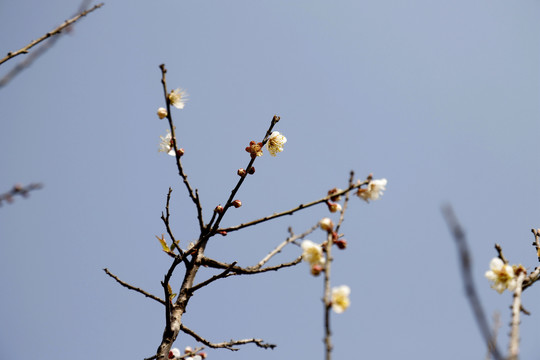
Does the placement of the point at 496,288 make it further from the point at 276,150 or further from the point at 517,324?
the point at 276,150

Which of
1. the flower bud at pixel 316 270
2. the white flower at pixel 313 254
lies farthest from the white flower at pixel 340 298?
the white flower at pixel 313 254

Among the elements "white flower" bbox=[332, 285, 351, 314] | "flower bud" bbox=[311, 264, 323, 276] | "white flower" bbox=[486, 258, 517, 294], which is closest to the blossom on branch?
"flower bud" bbox=[311, 264, 323, 276]

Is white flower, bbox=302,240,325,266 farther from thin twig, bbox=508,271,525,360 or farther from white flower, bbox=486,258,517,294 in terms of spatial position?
white flower, bbox=486,258,517,294

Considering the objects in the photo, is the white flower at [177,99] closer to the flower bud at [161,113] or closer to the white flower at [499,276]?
the flower bud at [161,113]

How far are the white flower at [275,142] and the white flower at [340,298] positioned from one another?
165cm

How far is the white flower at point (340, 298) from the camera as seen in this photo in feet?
5.45

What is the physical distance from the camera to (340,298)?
1.71 metres

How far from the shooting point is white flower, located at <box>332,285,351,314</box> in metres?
1.66

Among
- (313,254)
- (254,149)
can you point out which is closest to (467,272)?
(313,254)

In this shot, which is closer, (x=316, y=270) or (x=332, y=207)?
(x=316, y=270)

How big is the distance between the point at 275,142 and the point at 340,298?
1714 mm

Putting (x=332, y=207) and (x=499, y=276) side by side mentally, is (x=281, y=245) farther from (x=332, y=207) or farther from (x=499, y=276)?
(x=499, y=276)

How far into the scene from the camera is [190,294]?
261cm

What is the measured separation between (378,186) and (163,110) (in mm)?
1736
